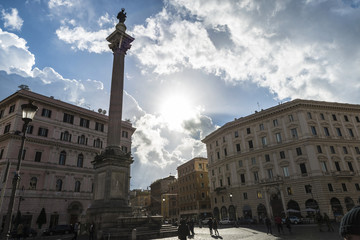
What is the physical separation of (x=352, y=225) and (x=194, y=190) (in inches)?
2803

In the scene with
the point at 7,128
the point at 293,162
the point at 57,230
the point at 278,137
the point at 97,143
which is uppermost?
the point at 7,128

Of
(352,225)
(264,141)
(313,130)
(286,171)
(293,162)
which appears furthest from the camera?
(264,141)

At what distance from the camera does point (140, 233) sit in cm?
1692

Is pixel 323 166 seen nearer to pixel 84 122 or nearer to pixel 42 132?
pixel 84 122

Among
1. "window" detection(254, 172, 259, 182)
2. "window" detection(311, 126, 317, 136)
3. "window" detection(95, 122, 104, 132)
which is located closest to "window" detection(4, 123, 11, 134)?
"window" detection(95, 122, 104, 132)

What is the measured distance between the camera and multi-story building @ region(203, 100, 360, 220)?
132 ft

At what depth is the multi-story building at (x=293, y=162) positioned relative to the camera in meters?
40.1

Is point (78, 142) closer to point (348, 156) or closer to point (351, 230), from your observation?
point (351, 230)

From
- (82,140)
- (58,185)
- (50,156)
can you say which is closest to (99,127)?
(82,140)

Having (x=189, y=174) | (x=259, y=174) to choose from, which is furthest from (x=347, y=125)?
(x=189, y=174)

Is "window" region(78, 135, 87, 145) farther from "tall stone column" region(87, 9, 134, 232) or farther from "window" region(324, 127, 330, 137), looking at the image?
"window" region(324, 127, 330, 137)

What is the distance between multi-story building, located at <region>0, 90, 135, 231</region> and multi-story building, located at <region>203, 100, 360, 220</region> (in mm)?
27446

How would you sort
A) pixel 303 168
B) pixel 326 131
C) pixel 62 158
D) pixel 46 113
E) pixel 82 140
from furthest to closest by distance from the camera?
pixel 326 131 → pixel 82 140 → pixel 303 168 → pixel 62 158 → pixel 46 113

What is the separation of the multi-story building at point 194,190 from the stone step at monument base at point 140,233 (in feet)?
163
